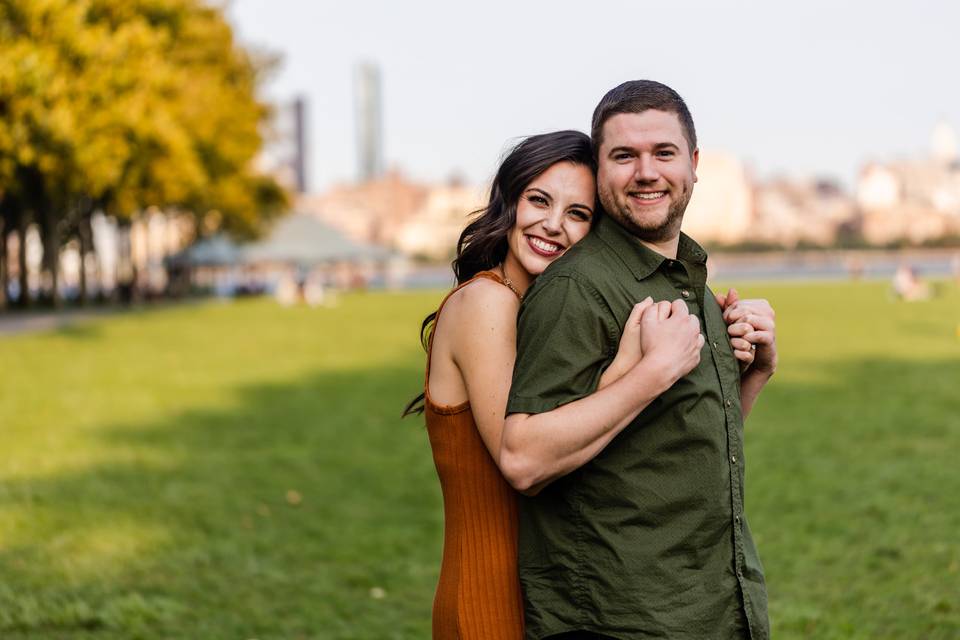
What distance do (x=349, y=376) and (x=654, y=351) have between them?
16565 mm

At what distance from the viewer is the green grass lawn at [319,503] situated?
6.04 metres

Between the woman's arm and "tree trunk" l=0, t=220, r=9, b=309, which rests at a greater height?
the woman's arm

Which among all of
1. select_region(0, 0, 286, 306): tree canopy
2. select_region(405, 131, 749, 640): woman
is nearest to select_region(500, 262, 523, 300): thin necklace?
select_region(405, 131, 749, 640): woman

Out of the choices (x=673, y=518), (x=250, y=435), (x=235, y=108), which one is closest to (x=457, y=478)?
(x=673, y=518)

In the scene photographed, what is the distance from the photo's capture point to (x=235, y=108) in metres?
42.2

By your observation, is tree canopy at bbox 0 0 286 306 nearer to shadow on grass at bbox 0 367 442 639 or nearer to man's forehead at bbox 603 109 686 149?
shadow on grass at bbox 0 367 442 639

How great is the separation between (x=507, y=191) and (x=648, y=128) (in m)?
0.46

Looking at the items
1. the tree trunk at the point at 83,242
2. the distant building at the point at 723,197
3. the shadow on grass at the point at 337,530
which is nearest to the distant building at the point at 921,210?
the distant building at the point at 723,197

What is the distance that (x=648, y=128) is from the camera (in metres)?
2.56

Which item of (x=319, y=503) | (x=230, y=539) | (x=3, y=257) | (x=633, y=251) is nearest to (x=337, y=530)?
(x=230, y=539)

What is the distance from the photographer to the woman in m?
2.64

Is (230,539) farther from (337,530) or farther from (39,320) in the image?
(39,320)

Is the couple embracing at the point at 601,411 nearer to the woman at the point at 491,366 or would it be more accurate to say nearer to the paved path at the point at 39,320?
the woman at the point at 491,366

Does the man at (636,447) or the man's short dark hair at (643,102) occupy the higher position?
the man's short dark hair at (643,102)
